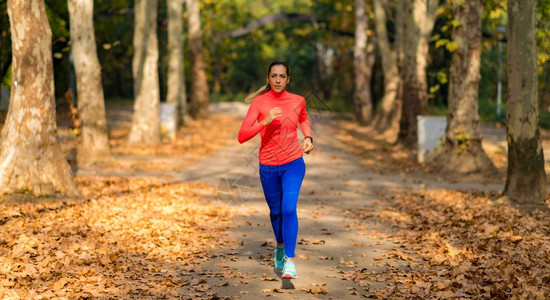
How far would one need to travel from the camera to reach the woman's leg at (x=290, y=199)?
648 cm

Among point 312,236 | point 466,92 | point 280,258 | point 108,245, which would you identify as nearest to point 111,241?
point 108,245

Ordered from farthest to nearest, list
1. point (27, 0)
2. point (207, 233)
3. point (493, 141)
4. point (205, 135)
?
point (205, 135)
point (493, 141)
point (27, 0)
point (207, 233)

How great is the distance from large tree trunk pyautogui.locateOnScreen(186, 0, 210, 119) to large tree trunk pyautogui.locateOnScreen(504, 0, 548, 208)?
25.2 meters

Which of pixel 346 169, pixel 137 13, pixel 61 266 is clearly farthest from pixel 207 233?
pixel 137 13

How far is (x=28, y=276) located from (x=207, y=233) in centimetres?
314

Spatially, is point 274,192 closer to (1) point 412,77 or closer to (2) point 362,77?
(1) point 412,77

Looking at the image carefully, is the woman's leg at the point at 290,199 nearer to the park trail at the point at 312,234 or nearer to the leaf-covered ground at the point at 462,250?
the park trail at the point at 312,234

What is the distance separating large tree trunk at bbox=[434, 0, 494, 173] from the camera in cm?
1515

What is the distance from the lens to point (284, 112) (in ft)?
21.2

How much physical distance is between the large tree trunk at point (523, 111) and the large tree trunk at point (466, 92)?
4.14 metres

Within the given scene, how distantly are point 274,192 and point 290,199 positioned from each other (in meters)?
0.24

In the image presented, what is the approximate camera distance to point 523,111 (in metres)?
10.8

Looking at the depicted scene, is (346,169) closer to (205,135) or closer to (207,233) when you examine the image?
(207,233)

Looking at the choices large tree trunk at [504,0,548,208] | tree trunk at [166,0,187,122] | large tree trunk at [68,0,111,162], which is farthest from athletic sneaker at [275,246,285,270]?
tree trunk at [166,0,187,122]
